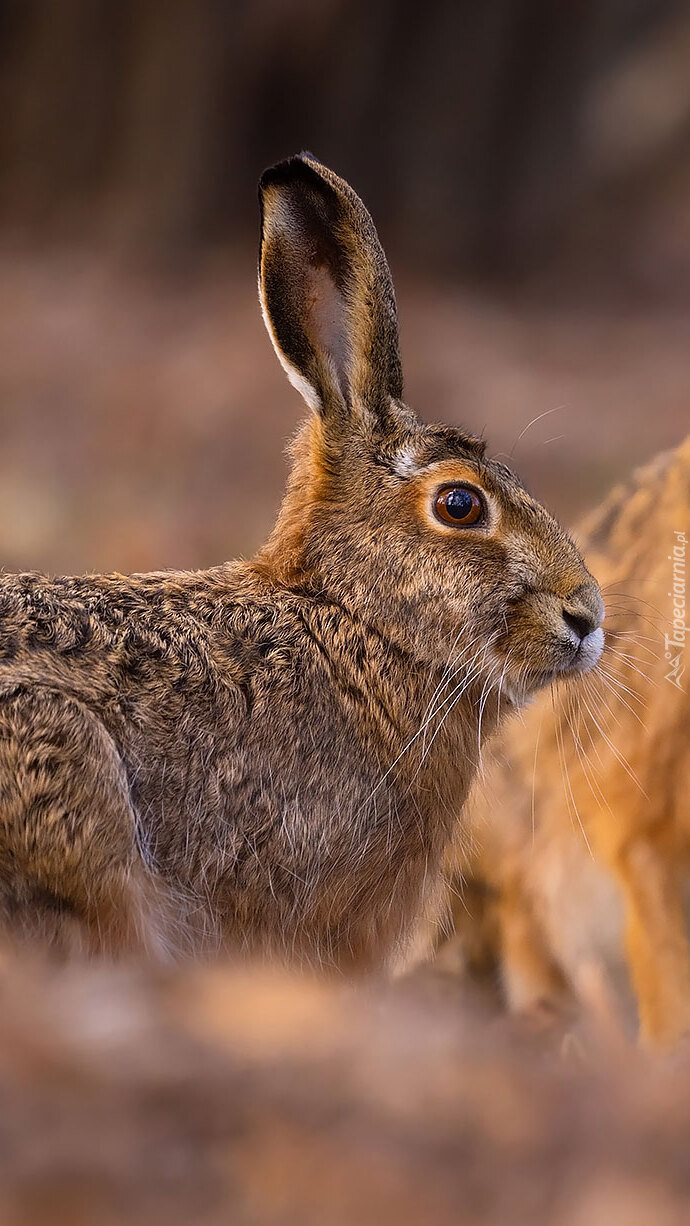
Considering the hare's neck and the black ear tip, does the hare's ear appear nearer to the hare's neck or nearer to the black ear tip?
the black ear tip

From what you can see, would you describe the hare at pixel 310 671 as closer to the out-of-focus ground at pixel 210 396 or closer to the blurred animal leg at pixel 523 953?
the blurred animal leg at pixel 523 953

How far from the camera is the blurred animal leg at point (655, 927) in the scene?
2.97ft

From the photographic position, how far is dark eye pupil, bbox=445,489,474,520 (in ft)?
2.63

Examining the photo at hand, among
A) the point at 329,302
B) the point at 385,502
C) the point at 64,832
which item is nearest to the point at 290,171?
the point at 329,302

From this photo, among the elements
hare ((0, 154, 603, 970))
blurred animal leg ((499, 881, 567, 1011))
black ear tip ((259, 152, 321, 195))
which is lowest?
blurred animal leg ((499, 881, 567, 1011))

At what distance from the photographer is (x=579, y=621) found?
79cm

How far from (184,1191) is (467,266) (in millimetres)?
910

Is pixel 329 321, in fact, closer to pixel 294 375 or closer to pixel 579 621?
pixel 294 375

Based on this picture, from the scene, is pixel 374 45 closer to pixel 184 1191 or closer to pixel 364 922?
pixel 364 922

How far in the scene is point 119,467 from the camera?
1.18 metres

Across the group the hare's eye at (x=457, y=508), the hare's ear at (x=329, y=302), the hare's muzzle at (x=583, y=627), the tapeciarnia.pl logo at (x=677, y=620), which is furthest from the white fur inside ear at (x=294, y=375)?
the tapeciarnia.pl logo at (x=677, y=620)

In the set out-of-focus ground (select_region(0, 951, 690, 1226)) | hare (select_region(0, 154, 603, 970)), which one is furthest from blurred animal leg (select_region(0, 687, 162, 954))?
out-of-focus ground (select_region(0, 951, 690, 1226))

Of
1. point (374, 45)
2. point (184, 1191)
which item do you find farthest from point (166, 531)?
point (184, 1191)

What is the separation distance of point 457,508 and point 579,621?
104mm
